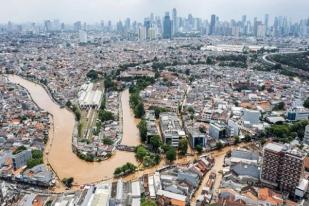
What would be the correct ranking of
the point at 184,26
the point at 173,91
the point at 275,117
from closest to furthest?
the point at 275,117 → the point at 173,91 → the point at 184,26

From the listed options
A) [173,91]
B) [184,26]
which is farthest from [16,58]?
[184,26]

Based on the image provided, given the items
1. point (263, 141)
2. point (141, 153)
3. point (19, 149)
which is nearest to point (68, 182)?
point (141, 153)

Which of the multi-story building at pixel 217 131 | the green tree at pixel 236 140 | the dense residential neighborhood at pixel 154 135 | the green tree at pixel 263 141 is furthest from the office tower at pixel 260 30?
the green tree at pixel 236 140

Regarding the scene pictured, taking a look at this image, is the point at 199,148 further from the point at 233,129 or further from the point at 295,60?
Result: the point at 295,60

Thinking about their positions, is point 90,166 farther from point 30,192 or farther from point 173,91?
point 173,91

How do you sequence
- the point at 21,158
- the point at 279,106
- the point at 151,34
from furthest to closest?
the point at 151,34 → the point at 279,106 → the point at 21,158

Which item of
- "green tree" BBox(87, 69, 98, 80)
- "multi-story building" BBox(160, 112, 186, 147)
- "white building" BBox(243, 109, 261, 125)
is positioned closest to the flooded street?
"multi-story building" BBox(160, 112, 186, 147)
